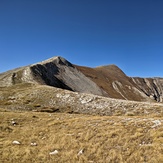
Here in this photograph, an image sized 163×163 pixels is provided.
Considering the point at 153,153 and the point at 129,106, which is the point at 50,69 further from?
the point at 153,153

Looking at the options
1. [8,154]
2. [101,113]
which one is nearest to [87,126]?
[8,154]

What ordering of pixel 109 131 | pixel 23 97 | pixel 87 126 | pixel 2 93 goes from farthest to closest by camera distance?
pixel 2 93 → pixel 23 97 → pixel 87 126 → pixel 109 131

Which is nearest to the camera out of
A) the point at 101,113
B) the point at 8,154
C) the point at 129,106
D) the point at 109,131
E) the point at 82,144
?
the point at 8,154

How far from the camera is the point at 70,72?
4072 inches

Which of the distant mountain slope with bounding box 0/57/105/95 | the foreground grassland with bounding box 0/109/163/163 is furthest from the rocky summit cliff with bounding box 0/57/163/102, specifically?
the foreground grassland with bounding box 0/109/163/163

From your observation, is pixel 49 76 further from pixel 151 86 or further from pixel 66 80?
pixel 151 86

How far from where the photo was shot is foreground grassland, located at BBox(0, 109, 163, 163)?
12.2 metres

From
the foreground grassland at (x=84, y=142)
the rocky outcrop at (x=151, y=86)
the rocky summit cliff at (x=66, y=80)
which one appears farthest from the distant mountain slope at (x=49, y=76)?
the rocky outcrop at (x=151, y=86)

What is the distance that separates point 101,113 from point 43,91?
1597 centimetres

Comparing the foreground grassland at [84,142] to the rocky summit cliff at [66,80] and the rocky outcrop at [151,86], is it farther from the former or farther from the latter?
the rocky outcrop at [151,86]

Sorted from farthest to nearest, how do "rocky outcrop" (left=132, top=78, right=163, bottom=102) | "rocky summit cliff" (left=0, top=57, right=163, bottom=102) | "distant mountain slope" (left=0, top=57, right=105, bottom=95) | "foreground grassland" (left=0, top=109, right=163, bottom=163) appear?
"rocky outcrop" (left=132, top=78, right=163, bottom=102) → "rocky summit cliff" (left=0, top=57, right=163, bottom=102) → "distant mountain slope" (left=0, top=57, right=105, bottom=95) → "foreground grassland" (left=0, top=109, right=163, bottom=163)

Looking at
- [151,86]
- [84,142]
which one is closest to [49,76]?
[84,142]

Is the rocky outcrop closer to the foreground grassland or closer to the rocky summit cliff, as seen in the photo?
the rocky summit cliff

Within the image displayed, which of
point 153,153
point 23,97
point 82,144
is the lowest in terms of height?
point 153,153
